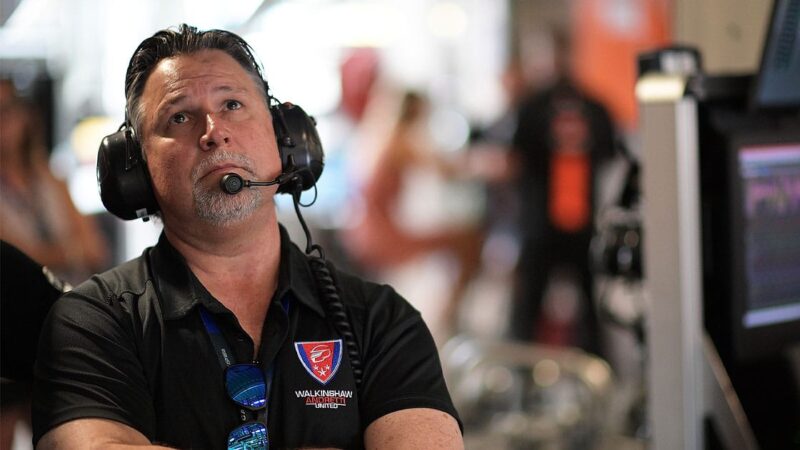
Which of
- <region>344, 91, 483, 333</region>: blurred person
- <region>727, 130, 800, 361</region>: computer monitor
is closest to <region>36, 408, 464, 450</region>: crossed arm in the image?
<region>727, 130, 800, 361</region>: computer monitor

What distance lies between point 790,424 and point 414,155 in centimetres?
462

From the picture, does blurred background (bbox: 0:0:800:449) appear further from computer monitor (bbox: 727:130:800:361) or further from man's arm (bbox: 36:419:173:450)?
man's arm (bbox: 36:419:173:450)

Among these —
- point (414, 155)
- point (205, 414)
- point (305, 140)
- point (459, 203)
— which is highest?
point (305, 140)

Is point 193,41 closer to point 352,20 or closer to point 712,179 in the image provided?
point 712,179

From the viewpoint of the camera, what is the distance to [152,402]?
177 cm

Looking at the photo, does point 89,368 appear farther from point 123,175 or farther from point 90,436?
point 123,175

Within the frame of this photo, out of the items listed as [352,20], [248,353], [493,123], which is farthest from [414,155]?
[248,353]

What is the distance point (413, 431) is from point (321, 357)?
0.20 metres

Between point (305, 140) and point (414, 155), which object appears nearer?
point (305, 140)

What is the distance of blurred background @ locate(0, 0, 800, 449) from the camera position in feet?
17.0

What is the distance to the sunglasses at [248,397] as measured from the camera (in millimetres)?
1732

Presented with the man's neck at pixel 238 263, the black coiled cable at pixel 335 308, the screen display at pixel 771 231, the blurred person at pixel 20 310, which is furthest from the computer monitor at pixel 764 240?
the blurred person at pixel 20 310

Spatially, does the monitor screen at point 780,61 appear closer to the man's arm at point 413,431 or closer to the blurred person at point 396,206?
the man's arm at point 413,431

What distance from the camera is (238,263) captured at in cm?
195
